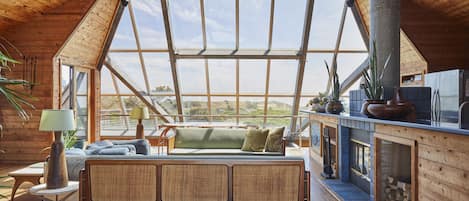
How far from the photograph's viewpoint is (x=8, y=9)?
5594 mm

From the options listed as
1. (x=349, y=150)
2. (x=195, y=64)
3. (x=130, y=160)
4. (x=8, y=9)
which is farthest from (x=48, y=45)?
(x=349, y=150)

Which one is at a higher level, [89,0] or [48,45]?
[89,0]

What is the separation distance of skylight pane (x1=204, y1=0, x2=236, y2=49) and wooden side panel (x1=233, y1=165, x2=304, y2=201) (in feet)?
16.1

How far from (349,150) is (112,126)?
6.71 metres

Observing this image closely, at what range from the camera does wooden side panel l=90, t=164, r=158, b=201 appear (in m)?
3.02

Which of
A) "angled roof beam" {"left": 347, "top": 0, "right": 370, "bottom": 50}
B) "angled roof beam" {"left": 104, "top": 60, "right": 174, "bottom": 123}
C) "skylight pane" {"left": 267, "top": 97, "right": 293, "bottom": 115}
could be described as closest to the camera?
"angled roof beam" {"left": 347, "top": 0, "right": 370, "bottom": 50}

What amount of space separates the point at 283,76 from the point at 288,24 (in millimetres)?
1473

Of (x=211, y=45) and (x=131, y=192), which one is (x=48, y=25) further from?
(x=131, y=192)

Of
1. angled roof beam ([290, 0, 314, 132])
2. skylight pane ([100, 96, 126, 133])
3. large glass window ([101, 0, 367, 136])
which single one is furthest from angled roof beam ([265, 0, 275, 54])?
skylight pane ([100, 96, 126, 133])

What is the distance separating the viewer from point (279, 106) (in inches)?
353

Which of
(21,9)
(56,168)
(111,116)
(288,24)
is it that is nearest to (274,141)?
(56,168)

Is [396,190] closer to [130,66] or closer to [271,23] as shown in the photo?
[271,23]

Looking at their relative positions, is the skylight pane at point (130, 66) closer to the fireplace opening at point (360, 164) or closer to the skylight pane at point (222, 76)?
the skylight pane at point (222, 76)

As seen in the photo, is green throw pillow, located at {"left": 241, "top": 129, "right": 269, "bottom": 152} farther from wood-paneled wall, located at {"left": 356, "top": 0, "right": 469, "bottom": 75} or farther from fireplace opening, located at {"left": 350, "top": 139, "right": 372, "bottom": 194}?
wood-paneled wall, located at {"left": 356, "top": 0, "right": 469, "bottom": 75}
